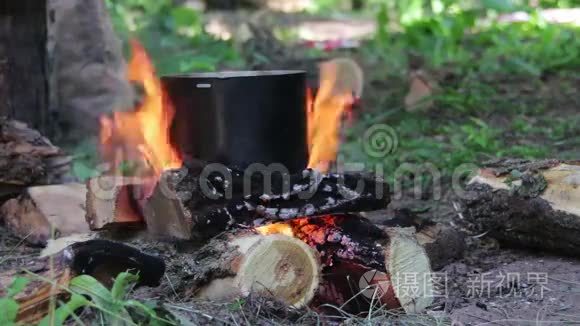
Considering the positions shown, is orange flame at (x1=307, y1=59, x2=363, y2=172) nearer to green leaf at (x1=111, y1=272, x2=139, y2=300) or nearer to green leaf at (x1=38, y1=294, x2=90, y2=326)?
green leaf at (x1=111, y1=272, x2=139, y2=300)

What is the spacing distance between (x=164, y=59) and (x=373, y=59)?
5.43ft

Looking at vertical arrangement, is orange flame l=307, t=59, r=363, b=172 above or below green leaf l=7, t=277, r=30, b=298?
above

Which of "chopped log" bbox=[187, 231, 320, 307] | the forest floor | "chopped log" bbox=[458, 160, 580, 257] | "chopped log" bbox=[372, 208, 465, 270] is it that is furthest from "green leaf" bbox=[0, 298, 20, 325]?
"chopped log" bbox=[458, 160, 580, 257]

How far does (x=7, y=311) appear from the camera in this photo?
2.18 metres

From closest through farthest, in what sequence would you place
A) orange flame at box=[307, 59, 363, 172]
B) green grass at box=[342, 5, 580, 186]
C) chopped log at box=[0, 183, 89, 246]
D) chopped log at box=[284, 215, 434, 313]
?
1. chopped log at box=[284, 215, 434, 313]
2. orange flame at box=[307, 59, 363, 172]
3. chopped log at box=[0, 183, 89, 246]
4. green grass at box=[342, 5, 580, 186]

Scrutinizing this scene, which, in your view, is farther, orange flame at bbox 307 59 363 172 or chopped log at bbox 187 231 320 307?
orange flame at bbox 307 59 363 172

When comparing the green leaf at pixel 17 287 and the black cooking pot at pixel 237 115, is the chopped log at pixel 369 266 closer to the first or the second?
the black cooking pot at pixel 237 115

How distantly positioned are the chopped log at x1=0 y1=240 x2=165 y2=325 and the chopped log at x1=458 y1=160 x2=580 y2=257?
55.0 inches

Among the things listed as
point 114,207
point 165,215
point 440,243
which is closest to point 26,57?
point 114,207

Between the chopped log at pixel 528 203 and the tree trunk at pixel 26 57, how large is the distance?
7.85 ft

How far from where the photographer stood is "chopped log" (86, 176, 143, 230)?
314 cm

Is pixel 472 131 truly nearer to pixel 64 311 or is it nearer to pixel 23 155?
pixel 23 155

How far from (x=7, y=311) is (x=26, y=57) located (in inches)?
102

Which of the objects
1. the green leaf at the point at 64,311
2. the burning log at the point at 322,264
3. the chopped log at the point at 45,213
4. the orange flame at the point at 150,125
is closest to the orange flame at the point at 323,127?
the burning log at the point at 322,264
